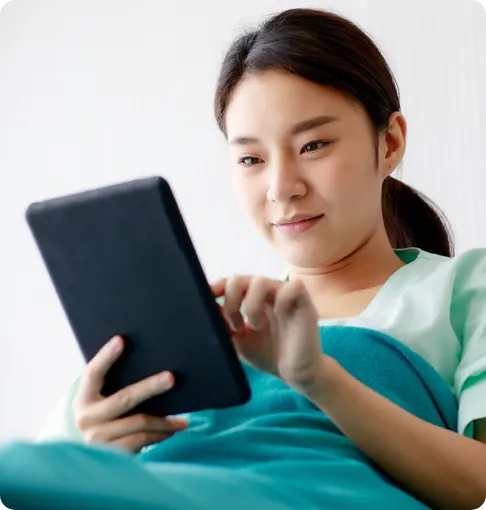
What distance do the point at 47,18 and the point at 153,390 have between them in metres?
1.57

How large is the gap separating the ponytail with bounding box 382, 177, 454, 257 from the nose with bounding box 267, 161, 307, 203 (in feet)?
1.01

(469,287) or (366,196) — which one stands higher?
(366,196)

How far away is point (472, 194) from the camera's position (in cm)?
161

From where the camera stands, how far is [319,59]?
1.08 metres

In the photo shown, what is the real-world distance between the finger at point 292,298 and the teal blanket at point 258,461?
13 cm

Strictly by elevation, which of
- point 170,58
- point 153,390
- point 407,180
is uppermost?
point 170,58

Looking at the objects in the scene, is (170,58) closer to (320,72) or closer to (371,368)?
(320,72)

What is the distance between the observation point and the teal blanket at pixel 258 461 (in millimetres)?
529

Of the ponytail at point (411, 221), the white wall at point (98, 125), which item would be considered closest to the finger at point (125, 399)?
the ponytail at point (411, 221)

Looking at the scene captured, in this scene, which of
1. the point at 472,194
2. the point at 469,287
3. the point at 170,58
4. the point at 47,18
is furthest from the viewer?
the point at 47,18

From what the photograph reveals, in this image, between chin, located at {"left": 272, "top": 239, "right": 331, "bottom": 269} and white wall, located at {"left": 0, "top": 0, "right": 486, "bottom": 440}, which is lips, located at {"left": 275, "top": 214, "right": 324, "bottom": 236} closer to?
chin, located at {"left": 272, "top": 239, "right": 331, "bottom": 269}

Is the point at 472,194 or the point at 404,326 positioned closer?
the point at 404,326

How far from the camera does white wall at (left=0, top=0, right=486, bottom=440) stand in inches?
75.9

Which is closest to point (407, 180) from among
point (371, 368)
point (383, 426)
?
point (371, 368)
